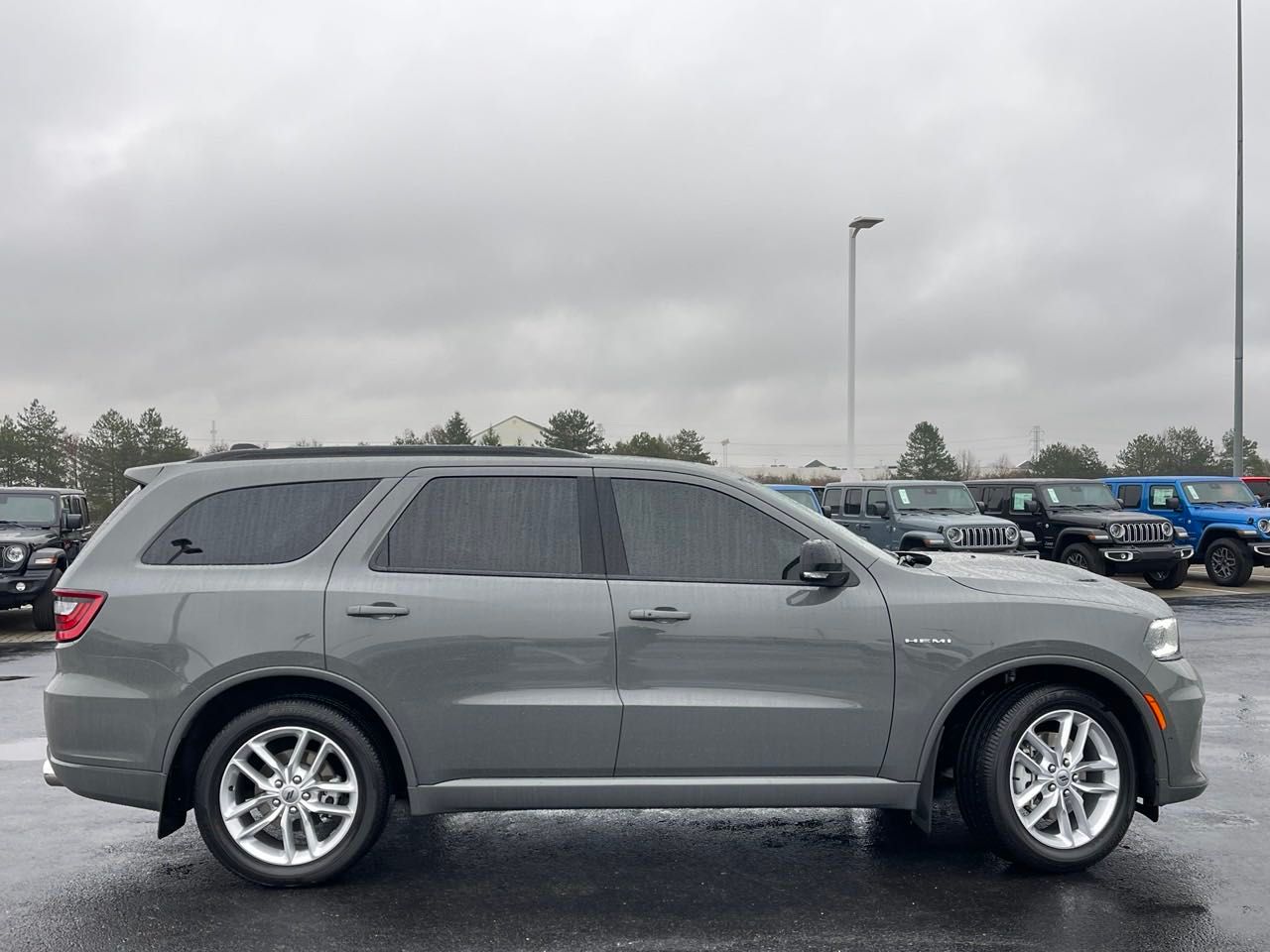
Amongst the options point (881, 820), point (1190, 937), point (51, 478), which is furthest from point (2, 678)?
point (51, 478)

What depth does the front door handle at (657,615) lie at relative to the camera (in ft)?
15.2

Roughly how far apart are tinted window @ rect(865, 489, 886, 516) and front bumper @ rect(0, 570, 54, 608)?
1213 centimetres

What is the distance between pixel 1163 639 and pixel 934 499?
13.9 m

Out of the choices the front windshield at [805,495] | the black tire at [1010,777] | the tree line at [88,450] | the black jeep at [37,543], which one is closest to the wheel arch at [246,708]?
the black tire at [1010,777]

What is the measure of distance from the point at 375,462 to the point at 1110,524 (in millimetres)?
15426

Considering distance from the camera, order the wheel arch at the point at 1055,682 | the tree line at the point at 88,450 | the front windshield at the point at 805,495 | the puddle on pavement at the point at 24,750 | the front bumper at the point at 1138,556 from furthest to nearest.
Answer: the tree line at the point at 88,450 → the front windshield at the point at 805,495 → the front bumper at the point at 1138,556 → the puddle on pavement at the point at 24,750 → the wheel arch at the point at 1055,682

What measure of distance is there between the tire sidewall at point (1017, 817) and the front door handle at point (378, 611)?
2521 millimetres

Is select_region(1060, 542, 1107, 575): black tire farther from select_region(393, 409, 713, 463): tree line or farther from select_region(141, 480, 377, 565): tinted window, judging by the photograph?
select_region(393, 409, 713, 463): tree line

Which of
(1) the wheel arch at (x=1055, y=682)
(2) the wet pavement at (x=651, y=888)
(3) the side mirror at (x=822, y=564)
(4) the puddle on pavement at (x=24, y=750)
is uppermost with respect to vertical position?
(3) the side mirror at (x=822, y=564)

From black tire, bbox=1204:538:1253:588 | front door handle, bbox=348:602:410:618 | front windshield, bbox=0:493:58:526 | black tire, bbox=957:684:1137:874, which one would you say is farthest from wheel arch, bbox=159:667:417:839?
black tire, bbox=1204:538:1253:588

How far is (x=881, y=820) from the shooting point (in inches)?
223

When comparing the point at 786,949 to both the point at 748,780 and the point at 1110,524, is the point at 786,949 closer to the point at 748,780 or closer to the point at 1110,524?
the point at 748,780

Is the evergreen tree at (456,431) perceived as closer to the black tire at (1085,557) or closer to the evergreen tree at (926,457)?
the evergreen tree at (926,457)

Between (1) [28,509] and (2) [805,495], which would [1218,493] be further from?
(1) [28,509]
